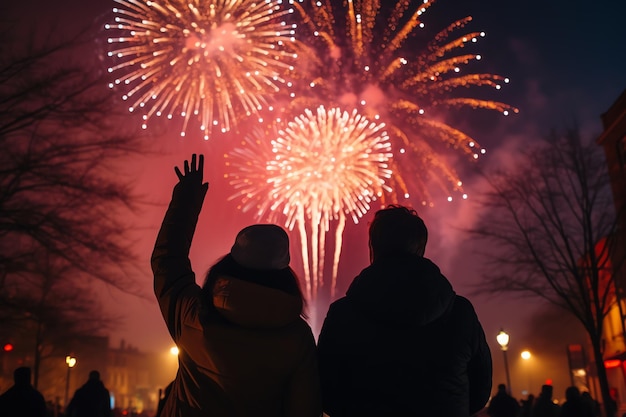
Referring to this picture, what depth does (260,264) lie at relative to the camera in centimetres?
307

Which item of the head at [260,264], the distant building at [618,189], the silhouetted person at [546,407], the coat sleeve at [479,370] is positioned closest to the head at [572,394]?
the silhouetted person at [546,407]

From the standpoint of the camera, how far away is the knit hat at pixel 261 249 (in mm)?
3070

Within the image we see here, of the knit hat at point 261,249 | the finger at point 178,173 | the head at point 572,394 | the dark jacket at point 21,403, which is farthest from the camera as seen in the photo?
the head at point 572,394

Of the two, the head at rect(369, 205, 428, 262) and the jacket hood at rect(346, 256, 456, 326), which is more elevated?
the head at rect(369, 205, 428, 262)

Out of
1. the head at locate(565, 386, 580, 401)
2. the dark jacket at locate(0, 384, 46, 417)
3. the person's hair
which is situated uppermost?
the person's hair

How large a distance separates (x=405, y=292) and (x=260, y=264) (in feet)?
2.21

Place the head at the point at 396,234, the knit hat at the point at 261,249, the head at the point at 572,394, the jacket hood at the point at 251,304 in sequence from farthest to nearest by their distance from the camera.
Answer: the head at the point at 572,394 → the head at the point at 396,234 → the knit hat at the point at 261,249 → the jacket hood at the point at 251,304

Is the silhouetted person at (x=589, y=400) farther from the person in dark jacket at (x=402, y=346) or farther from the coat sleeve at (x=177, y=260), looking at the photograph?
the coat sleeve at (x=177, y=260)

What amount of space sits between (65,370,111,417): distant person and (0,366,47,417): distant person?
284 centimetres

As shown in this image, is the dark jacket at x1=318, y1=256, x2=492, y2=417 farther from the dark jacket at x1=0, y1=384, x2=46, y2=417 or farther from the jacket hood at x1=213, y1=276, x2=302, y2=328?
the dark jacket at x1=0, y1=384, x2=46, y2=417

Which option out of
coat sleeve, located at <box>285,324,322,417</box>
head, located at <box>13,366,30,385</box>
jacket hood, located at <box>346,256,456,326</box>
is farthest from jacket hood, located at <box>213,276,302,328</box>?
head, located at <box>13,366,30,385</box>

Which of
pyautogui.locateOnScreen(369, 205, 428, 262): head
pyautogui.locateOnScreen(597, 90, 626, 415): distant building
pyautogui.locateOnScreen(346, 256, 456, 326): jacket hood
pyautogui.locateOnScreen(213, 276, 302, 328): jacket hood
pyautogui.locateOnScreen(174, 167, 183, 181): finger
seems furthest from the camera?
pyautogui.locateOnScreen(597, 90, 626, 415): distant building

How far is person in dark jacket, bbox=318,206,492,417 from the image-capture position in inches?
117

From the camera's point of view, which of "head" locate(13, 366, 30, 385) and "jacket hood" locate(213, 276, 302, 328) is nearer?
"jacket hood" locate(213, 276, 302, 328)
